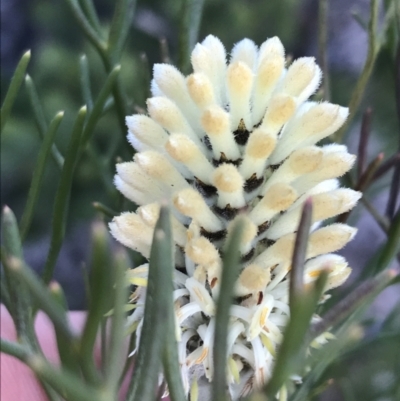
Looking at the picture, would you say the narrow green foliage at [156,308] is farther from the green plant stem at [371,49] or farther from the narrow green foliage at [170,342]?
the green plant stem at [371,49]

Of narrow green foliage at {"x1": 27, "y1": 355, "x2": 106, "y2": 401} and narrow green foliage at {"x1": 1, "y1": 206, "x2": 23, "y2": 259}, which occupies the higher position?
narrow green foliage at {"x1": 1, "y1": 206, "x2": 23, "y2": 259}

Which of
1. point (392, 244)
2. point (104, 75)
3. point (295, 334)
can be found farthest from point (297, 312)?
point (104, 75)

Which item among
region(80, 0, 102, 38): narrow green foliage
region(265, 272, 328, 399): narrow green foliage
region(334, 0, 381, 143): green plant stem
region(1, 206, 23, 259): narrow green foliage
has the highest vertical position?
region(80, 0, 102, 38): narrow green foliage

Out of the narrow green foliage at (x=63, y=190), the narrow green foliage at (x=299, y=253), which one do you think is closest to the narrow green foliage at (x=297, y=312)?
the narrow green foliage at (x=299, y=253)

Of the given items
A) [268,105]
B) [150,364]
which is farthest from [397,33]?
[150,364]

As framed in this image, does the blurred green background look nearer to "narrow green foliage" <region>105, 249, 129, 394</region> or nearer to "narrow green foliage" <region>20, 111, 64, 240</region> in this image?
"narrow green foliage" <region>20, 111, 64, 240</region>

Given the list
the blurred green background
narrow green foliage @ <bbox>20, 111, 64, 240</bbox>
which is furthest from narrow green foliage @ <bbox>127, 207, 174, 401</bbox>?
the blurred green background

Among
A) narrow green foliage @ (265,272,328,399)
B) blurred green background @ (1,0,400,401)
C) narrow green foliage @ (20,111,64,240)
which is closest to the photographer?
narrow green foliage @ (265,272,328,399)

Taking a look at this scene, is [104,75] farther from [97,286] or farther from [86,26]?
[97,286]
